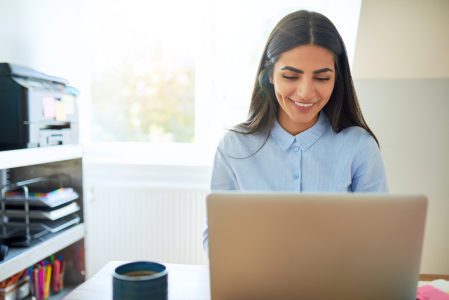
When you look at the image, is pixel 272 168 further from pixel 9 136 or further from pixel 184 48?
pixel 184 48

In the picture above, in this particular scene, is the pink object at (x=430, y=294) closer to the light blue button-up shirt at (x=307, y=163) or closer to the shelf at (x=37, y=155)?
the light blue button-up shirt at (x=307, y=163)

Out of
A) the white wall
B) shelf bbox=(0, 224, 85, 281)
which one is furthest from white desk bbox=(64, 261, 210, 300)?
the white wall

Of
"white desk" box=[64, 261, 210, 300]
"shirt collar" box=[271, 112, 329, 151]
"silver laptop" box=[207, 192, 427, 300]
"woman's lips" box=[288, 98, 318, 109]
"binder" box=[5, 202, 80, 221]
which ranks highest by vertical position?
"woman's lips" box=[288, 98, 318, 109]

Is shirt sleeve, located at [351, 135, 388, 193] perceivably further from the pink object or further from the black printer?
the black printer

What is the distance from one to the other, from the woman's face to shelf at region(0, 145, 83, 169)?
942 millimetres

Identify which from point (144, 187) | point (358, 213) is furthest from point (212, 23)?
point (358, 213)

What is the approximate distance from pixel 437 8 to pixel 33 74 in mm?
1736

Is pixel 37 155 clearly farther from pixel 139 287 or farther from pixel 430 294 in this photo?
pixel 430 294

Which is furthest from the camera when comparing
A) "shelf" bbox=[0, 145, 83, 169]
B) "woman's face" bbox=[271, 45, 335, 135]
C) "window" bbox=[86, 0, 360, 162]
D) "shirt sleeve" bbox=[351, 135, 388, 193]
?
"window" bbox=[86, 0, 360, 162]

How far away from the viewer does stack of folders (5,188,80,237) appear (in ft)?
5.48

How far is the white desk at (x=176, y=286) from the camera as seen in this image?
2.69 ft

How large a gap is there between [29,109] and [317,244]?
1.32m

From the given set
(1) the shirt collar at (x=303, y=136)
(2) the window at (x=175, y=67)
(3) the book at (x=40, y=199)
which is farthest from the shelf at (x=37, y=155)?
(1) the shirt collar at (x=303, y=136)

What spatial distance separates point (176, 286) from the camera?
2.86ft
